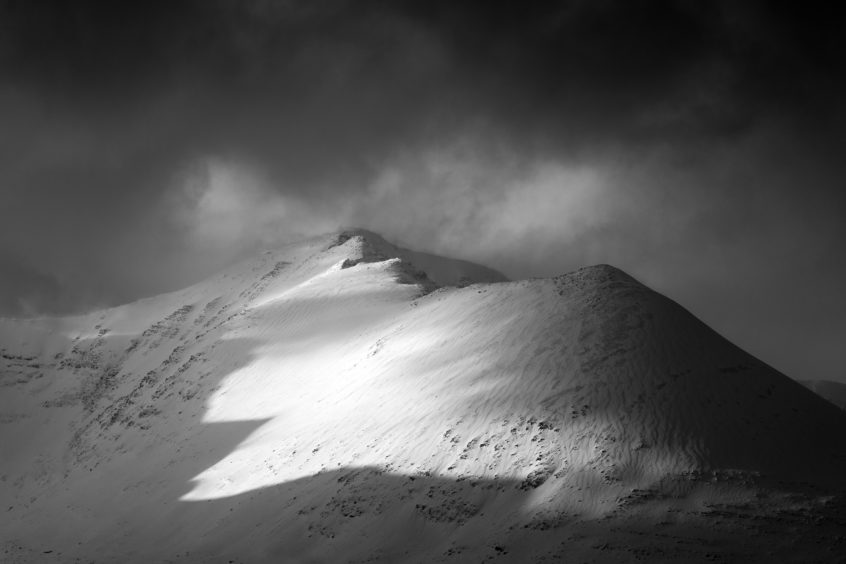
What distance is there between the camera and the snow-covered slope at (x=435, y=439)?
29.4 metres

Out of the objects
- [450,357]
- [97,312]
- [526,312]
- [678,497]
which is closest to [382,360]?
[450,357]

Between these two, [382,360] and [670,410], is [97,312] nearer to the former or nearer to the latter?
[382,360]

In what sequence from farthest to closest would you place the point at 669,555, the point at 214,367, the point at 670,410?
the point at 214,367 < the point at 670,410 < the point at 669,555

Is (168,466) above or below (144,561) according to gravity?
above

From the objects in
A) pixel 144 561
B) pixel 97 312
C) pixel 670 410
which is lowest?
pixel 144 561

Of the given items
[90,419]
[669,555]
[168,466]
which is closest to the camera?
[669,555]

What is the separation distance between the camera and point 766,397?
3597 centimetres

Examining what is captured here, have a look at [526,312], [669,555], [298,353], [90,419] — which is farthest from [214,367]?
[669,555]

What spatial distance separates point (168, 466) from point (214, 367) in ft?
50.9

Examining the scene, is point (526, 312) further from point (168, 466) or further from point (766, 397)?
point (168, 466)

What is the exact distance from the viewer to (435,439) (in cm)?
3609

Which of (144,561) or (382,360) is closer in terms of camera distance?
(144,561)

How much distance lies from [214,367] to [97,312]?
56.9 meters

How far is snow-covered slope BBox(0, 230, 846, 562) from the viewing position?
96.5 feet
